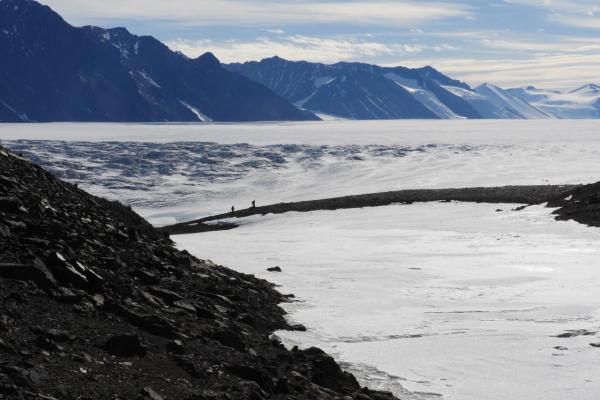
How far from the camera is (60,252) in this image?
14.8 meters

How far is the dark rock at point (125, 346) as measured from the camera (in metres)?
11.8

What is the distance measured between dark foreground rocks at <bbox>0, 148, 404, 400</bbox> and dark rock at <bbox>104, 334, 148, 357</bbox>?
2 cm

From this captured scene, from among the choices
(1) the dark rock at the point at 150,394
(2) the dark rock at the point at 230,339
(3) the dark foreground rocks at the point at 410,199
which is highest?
(1) the dark rock at the point at 150,394

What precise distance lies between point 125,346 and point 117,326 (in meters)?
1.17

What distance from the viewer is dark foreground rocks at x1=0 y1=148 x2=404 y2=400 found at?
10586 millimetres

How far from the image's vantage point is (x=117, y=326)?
512 inches

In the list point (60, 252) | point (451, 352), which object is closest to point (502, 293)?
point (451, 352)

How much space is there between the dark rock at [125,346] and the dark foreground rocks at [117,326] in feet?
0.05

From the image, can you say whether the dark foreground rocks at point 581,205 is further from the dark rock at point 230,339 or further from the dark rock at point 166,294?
the dark rock at point 230,339

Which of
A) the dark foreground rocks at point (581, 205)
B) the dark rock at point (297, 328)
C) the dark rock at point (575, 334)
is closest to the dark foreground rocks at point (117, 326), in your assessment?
the dark rock at point (297, 328)

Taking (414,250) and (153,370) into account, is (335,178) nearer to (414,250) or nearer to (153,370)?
(414,250)

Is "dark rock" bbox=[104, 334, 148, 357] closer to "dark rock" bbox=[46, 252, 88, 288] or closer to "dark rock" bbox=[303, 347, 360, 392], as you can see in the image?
"dark rock" bbox=[46, 252, 88, 288]

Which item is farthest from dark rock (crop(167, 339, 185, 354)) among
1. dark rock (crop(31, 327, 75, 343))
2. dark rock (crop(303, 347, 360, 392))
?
dark rock (crop(303, 347, 360, 392))

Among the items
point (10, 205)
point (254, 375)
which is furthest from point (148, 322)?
point (10, 205)
